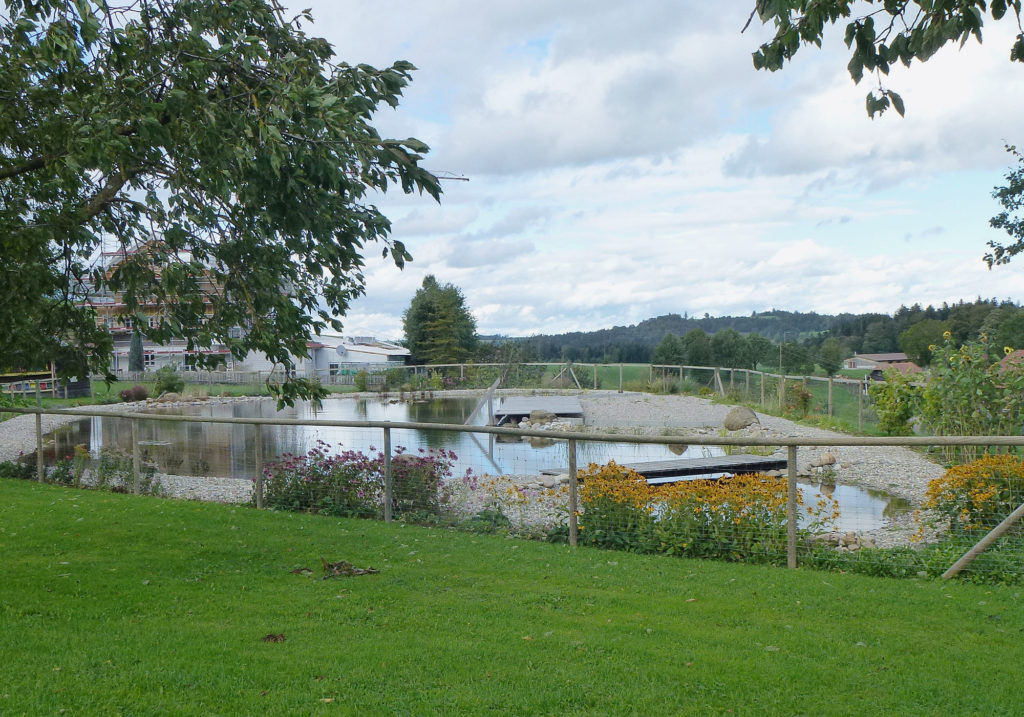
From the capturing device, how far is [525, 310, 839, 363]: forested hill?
157 ft

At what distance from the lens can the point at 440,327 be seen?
56.7 meters

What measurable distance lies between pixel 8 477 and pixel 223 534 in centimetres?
719

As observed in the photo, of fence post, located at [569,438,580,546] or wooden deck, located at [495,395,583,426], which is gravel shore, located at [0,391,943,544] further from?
wooden deck, located at [495,395,583,426]

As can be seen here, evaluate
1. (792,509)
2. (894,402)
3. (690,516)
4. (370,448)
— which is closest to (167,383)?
(370,448)

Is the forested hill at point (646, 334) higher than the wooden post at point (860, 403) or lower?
higher

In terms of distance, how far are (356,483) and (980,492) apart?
6458 millimetres

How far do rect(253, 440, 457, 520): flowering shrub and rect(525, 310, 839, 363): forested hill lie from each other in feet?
114

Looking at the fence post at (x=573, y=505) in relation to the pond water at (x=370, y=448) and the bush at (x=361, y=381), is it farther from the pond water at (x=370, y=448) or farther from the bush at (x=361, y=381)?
the bush at (x=361, y=381)

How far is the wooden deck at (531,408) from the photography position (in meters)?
25.5

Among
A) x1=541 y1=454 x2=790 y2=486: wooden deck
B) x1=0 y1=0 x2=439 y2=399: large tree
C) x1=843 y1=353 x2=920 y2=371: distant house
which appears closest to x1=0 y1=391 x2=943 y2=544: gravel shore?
x1=541 y1=454 x2=790 y2=486: wooden deck

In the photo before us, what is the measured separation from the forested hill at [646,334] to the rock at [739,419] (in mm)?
22841

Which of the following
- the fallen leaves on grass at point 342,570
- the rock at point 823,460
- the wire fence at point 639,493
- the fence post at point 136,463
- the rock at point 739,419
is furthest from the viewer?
the rock at point 739,419

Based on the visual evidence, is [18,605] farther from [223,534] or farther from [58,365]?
[223,534]

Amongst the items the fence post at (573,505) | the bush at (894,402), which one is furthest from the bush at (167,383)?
the fence post at (573,505)
